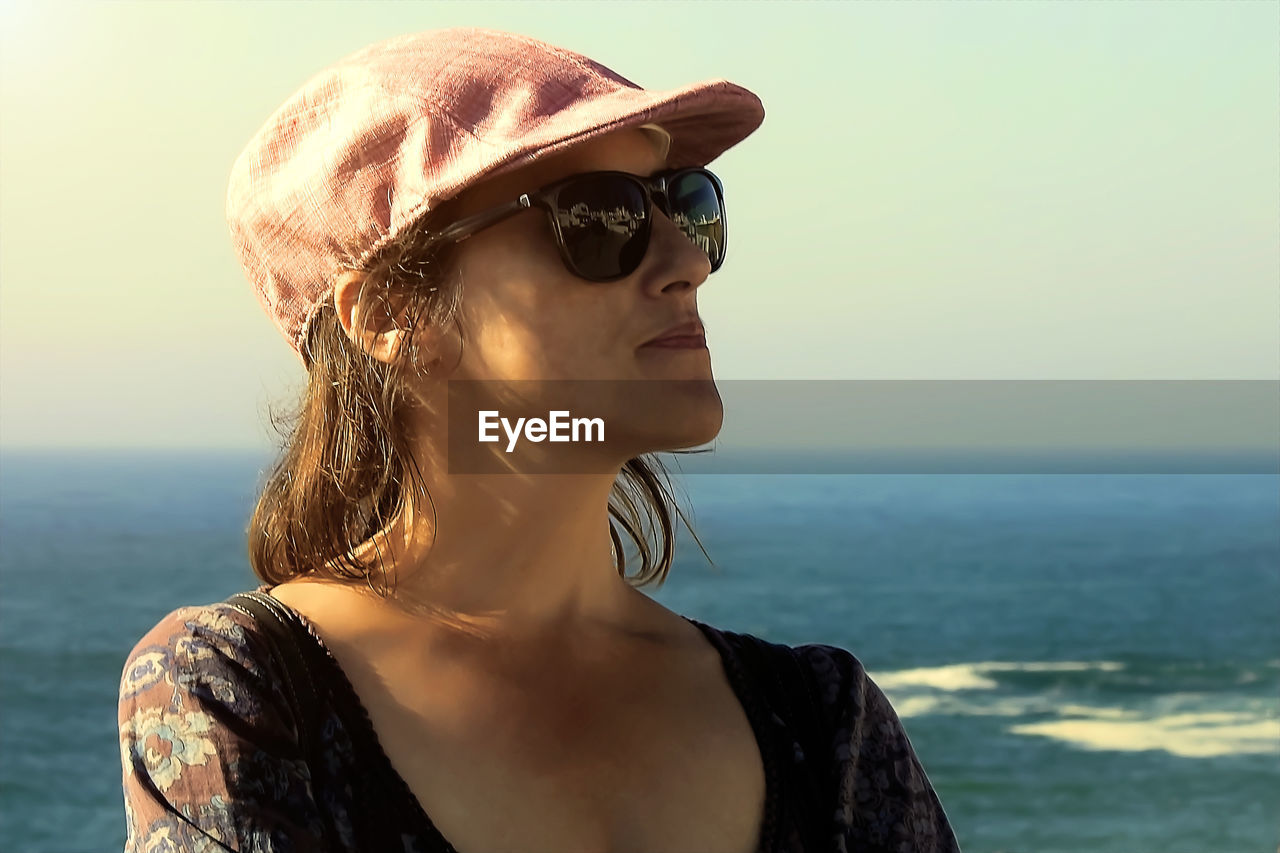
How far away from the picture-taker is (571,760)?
1.91 metres

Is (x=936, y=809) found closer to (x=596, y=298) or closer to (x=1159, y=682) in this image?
(x=596, y=298)

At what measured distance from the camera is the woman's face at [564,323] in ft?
6.30

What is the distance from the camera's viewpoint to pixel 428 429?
81.3 inches

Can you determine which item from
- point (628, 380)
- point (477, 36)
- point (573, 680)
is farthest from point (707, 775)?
point (477, 36)

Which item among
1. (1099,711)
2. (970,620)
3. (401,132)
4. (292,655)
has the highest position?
(401,132)

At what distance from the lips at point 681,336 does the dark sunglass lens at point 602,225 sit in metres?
0.10

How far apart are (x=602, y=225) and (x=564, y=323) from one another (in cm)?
15

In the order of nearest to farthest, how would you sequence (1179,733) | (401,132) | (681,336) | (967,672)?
1. (401,132)
2. (681,336)
3. (1179,733)
4. (967,672)

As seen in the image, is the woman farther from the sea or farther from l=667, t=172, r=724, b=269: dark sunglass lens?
the sea

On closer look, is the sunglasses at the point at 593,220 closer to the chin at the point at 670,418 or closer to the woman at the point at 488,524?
the woman at the point at 488,524

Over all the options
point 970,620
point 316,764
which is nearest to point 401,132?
point 316,764

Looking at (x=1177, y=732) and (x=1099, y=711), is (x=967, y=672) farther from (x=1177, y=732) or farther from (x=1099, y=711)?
(x=1177, y=732)
